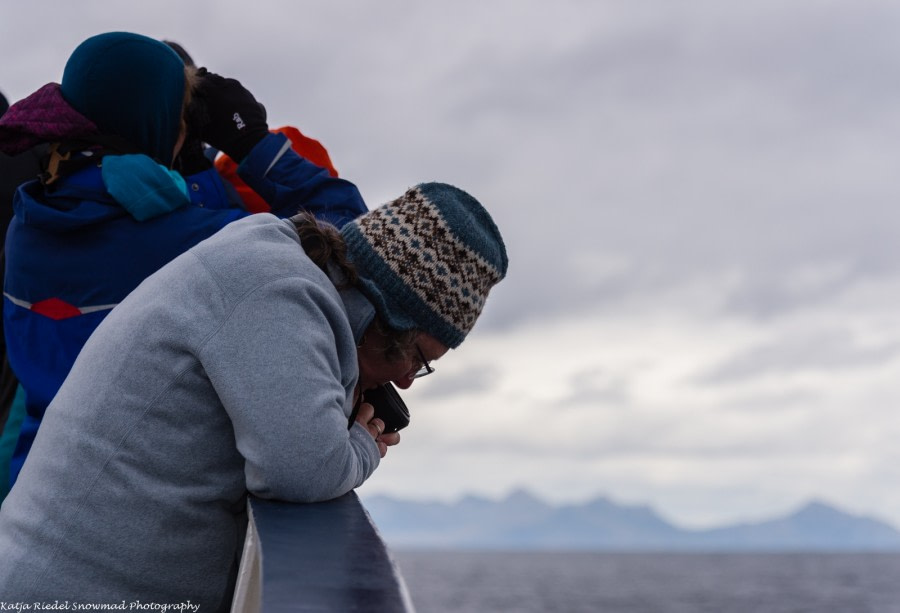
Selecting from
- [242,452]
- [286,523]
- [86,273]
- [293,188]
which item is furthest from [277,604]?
[293,188]

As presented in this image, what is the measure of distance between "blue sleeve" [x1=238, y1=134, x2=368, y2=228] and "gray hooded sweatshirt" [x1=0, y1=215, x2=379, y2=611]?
916 millimetres

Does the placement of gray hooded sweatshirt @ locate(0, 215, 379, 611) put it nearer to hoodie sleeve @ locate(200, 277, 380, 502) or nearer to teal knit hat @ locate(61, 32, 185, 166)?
hoodie sleeve @ locate(200, 277, 380, 502)

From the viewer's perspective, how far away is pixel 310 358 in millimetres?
2014

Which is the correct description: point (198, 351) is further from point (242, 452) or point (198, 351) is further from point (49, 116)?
point (49, 116)

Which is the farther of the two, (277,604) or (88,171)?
(88,171)

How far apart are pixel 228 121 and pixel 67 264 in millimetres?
694

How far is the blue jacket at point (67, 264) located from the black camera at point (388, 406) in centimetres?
61

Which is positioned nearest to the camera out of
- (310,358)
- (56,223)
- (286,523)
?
(286,523)

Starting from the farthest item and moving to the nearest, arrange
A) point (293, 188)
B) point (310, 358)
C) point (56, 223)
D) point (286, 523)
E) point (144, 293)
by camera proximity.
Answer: point (293, 188)
point (56, 223)
point (144, 293)
point (310, 358)
point (286, 523)

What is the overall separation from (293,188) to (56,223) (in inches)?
26.5

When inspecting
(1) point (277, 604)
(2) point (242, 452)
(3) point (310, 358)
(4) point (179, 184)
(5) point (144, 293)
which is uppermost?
(4) point (179, 184)

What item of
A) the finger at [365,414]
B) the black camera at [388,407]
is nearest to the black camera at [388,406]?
the black camera at [388,407]

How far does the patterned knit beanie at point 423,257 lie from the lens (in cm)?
234

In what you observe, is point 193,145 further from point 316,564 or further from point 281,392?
point 316,564
